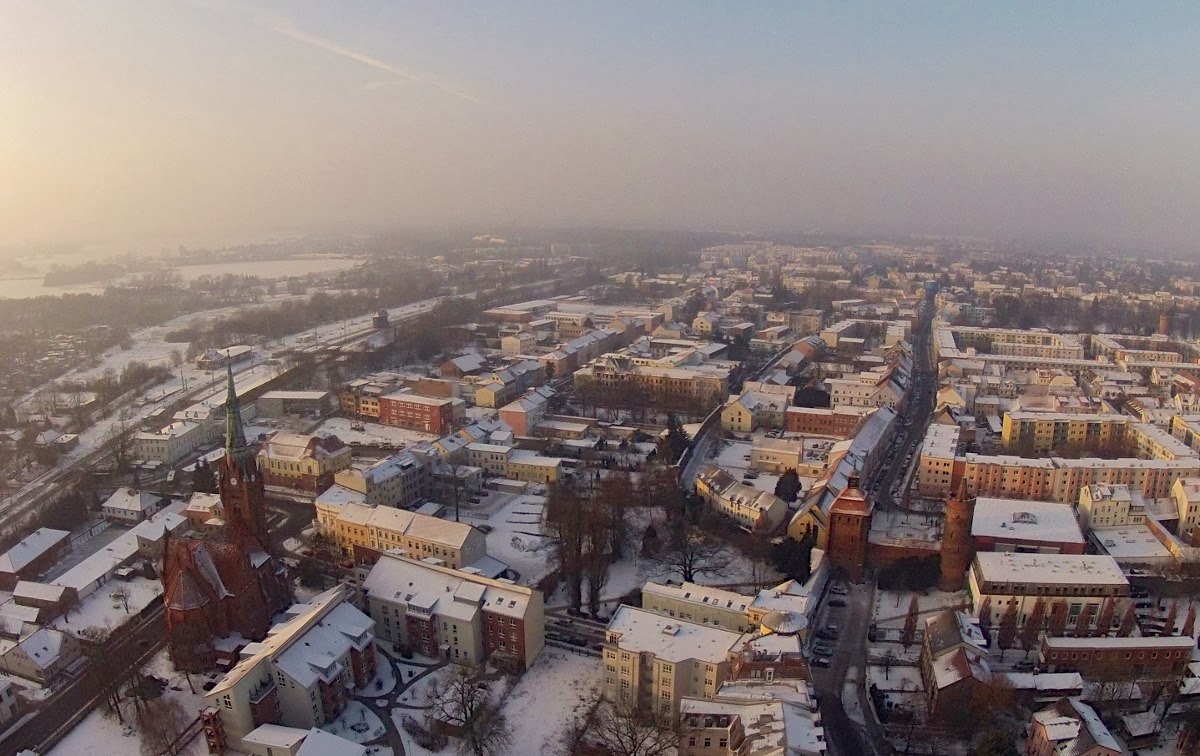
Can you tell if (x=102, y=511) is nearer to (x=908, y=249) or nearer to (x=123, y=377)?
(x=123, y=377)

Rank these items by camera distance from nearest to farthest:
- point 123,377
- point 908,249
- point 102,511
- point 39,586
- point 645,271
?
point 39,586
point 102,511
point 123,377
point 645,271
point 908,249

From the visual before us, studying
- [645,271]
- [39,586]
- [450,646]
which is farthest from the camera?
[645,271]

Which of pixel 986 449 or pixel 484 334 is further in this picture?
pixel 484 334

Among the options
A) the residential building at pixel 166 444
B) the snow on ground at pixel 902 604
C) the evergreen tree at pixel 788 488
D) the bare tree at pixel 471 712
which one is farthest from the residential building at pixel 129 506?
the snow on ground at pixel 902 604

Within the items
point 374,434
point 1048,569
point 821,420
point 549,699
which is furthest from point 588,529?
point 821,420

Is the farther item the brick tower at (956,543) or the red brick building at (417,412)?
the red brick building at (417,412)

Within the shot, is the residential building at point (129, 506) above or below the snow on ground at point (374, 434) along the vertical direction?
above

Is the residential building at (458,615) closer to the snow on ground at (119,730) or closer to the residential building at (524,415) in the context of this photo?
the snow on ground at (119,730)

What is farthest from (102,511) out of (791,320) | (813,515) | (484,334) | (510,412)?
(791,320)
